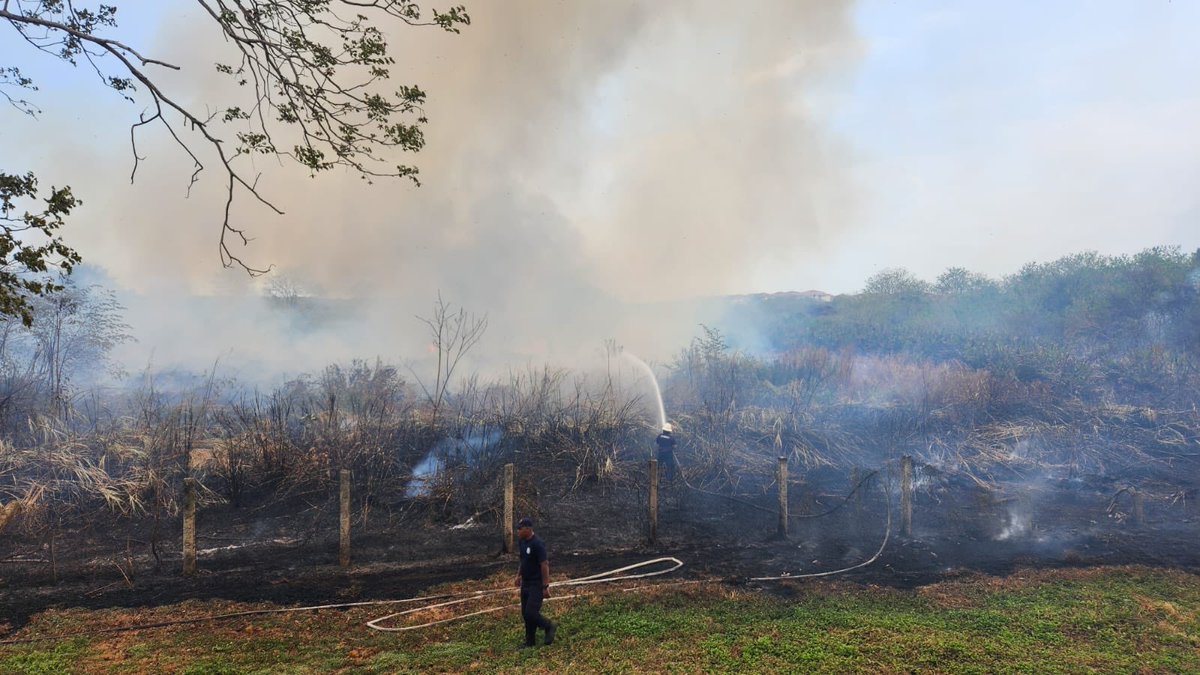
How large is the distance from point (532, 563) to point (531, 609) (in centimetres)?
49

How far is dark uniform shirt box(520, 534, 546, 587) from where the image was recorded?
269 inches

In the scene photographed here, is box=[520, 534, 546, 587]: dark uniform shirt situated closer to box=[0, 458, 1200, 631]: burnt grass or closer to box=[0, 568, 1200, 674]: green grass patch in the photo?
box=[0, 568, 1200, 674]: green grass patch

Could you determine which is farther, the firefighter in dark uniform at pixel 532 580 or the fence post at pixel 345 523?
the fence post at pixel 345 523

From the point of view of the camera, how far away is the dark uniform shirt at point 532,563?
683 centimetres

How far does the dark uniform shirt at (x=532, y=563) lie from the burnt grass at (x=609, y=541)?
9.91 feet

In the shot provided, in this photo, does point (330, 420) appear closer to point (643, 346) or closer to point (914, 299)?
point (643, 346)

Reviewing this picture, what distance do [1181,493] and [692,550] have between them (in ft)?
37.0

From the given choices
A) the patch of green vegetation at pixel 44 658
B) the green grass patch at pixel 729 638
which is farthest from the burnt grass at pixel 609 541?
the patch of green vegetation at pixel 44 658

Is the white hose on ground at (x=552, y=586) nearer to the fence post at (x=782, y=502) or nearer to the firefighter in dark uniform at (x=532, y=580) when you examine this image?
the firefighter in dark uniform at (x=532, y=580)

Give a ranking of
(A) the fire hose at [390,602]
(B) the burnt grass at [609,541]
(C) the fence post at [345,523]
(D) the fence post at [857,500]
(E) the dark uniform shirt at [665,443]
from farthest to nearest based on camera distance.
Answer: (E) the dark uniform shirt at [665,443] → (D) the fence post at [857,500] → (C) the fence post at [345,523] → (B) the burnt grass at [609,541] → (A) the fire hose at [390,602]

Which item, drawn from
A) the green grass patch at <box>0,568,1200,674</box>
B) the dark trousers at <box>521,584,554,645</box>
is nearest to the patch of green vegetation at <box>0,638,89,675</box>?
the green grass patch at <box>0,568,1200,674</box>

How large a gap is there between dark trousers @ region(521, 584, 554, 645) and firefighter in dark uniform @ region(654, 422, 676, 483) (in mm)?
7570

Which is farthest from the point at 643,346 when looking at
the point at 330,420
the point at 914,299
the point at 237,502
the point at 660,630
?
the point at 660,630

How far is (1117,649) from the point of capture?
6703 millimetres
